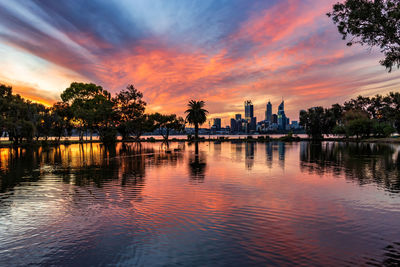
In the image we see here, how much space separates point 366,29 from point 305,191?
14022 millimetres

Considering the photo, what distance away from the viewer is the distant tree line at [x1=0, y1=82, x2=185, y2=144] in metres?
56.0

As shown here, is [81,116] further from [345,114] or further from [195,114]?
[345,114]

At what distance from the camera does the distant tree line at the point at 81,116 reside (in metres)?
56.0

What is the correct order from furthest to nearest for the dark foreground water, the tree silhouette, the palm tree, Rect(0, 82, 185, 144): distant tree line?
the palm tree, Rect(0, 82, 185, 144): distant tree line, the tree silhouette, the dark foreground water

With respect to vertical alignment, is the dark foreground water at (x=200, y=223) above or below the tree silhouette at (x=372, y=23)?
below

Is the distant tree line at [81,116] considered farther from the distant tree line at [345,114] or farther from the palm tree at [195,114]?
the distant tree line at [345,114]

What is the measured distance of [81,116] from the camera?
66.9m

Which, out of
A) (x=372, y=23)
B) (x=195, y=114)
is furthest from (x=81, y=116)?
(x=372, y=23)

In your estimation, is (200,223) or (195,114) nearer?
(200,223)

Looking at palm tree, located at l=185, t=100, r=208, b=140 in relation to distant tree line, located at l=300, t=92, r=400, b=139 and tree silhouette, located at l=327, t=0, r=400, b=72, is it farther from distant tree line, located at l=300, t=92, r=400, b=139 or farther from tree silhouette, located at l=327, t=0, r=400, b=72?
tree silhouette, located at l=327, t=0, r=400, b=72

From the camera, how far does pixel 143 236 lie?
7586 millimetres

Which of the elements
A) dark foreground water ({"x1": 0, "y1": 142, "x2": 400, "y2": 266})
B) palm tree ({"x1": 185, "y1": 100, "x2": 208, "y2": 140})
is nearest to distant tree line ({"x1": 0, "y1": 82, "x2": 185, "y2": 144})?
palm tree ({"x1": 185, "y1": 100, "x2": 208, "y2": 140})

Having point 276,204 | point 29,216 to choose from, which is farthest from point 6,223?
point 276,204

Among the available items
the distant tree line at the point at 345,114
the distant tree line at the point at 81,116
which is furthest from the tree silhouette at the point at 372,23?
the distant tree line at the point at 345,114
